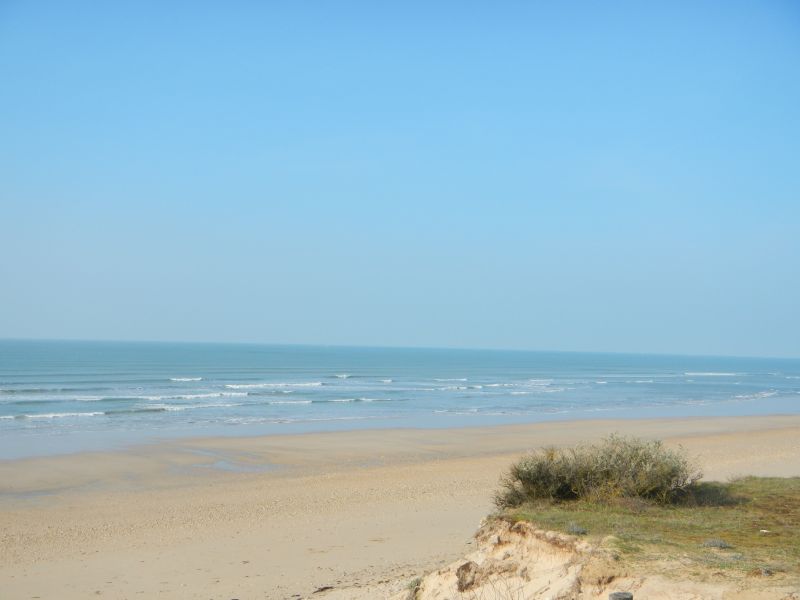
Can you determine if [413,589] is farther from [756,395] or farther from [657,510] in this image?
[756,395]

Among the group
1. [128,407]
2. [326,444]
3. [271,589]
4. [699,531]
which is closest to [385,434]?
[326,444]

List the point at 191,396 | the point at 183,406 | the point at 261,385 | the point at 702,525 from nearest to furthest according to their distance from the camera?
the point at 702,525 → the point at 183,406 → the point at 191,396 → the point at 261,385

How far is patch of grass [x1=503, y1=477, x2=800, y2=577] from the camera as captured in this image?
7.13 meters

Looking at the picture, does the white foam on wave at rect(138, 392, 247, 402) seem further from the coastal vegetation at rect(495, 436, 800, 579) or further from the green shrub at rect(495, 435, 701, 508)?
the coastal vegetation at rect(495, 436, 800, 579)

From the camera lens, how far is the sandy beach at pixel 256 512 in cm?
1077

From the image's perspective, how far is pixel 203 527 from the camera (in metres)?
14.2

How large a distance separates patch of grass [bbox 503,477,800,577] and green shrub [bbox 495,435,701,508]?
0.63ft

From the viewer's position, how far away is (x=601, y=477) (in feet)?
33.8

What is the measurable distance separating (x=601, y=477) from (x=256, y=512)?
25.6 feet

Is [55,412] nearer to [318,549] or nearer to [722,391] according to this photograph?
[318,549]

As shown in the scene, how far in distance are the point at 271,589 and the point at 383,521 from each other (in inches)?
164

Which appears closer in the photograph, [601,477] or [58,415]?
[601,477]

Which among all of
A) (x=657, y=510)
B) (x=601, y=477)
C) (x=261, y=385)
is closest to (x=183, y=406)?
(x=261, y=385)

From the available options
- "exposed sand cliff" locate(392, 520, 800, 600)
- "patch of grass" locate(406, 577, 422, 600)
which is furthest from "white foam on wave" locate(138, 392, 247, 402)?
"exposed sand cliff" locate(392, 520, 800, 600)
